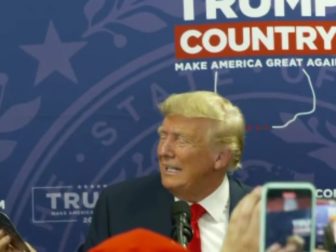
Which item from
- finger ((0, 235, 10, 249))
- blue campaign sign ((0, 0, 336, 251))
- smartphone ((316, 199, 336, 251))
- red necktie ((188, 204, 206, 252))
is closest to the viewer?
smartphone ((316, 199, 336, 251))

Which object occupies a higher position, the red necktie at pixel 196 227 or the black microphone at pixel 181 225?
the black microphone at pixel 181 225

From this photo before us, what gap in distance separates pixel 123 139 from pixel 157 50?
289mm

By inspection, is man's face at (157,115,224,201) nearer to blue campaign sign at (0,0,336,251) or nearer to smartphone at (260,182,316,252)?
blue campaign sign at (0,0,336,251)

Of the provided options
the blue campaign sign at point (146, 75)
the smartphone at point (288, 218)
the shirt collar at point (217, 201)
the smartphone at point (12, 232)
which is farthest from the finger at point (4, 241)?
the smartphone at point (288, 218)

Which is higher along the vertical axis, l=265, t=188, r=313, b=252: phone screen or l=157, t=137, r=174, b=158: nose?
l=265, t=188, r=313, b=252: phone screen

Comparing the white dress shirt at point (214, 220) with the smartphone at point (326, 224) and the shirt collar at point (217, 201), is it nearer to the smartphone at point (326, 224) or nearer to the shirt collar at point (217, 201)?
the shirt collar at point (217, 201)

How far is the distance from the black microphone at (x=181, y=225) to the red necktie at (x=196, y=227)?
1.33 ft

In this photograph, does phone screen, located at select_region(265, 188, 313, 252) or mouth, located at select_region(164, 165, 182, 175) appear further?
mouth, located at select_region(164, 165, 182, 175)

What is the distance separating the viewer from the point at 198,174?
207 cm

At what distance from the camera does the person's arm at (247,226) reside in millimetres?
961

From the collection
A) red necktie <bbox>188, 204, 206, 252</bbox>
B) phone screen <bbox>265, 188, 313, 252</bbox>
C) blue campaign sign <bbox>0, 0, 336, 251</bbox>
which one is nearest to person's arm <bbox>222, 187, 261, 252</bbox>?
phone screen <bbox>265, 188, 313, 252</bbox>

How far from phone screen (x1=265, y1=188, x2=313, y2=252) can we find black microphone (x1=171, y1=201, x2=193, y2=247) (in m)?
0.49

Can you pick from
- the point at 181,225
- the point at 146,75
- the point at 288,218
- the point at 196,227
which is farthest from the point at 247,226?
the point at 146,75

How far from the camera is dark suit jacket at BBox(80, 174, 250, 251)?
2057mm
